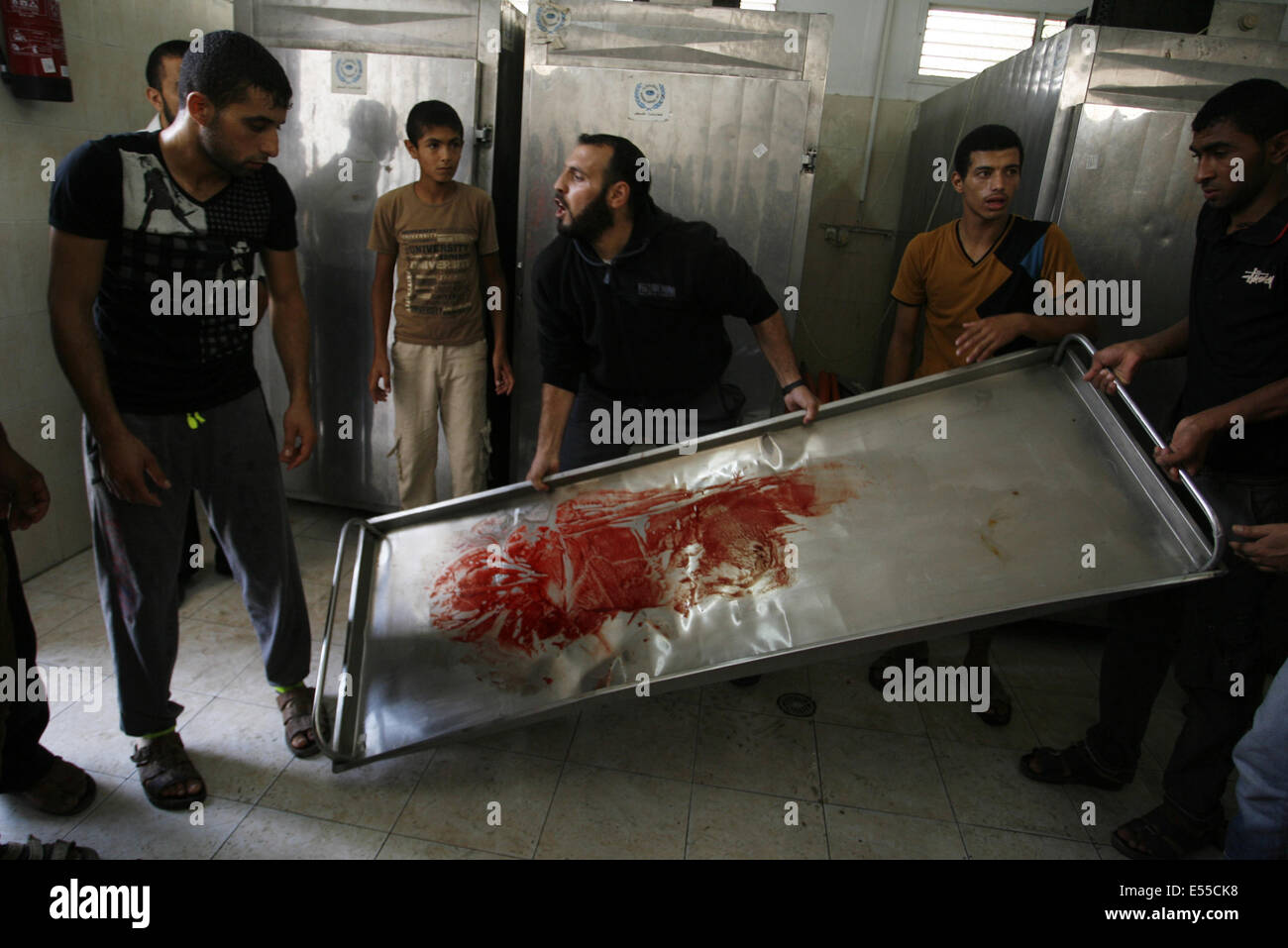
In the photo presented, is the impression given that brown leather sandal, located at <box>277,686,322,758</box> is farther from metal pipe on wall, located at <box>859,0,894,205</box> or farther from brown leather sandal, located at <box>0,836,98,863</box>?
metal pipe on wall, located at <box>859,0,894,205</box>

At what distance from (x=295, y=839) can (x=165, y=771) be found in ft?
1.54

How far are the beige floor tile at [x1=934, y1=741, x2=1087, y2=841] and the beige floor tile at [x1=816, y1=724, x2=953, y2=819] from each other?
55mm

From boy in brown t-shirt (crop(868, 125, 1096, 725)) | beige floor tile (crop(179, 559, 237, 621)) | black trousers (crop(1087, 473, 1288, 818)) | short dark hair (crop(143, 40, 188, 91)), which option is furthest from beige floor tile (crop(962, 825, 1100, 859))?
short dark hair (crop(143, 40, 188, 91))

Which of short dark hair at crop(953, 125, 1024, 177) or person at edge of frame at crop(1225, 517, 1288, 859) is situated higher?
short dark hair at crop(953, 125, 1024, 177)

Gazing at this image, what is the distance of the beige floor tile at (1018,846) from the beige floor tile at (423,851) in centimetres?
138

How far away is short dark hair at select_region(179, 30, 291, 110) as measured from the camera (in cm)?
193

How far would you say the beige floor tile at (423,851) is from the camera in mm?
2188

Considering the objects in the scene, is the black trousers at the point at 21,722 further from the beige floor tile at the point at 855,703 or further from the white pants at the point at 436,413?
the beige floor tile at the point at 855,703

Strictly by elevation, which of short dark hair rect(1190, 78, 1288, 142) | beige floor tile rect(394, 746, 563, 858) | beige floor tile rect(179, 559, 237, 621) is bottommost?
beige floor tile rect(179, 559, 237, 621)

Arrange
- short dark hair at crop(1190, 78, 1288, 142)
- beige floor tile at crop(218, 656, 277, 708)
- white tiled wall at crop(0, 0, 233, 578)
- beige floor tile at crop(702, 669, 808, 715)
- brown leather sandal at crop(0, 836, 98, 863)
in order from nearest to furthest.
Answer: brown leather sandal at crop(0, 836, 98, 863), short dark hair at crop(1190, 78, 1288, 142), beige floor tile at crop(218, 656, 277, 708), beige floor tile at crop(702, 669, 808, 715), white tiled wall at crop(0, 0, 233, 578)

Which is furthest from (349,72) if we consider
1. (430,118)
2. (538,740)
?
(538,740)

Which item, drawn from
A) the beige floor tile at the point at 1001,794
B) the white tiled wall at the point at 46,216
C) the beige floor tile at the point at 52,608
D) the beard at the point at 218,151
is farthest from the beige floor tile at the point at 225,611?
the beige floor tile at the point at 1001,794

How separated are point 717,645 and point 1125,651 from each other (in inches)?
52.8
